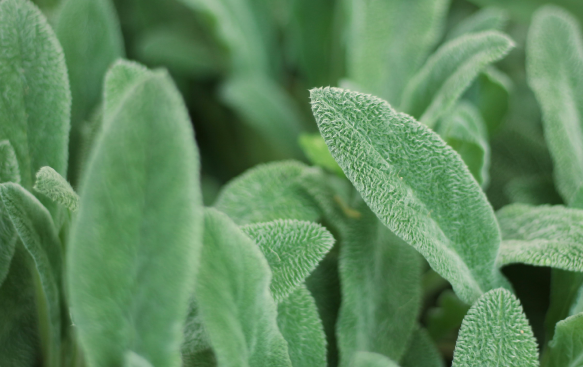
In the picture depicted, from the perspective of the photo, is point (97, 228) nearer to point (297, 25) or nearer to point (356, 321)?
point (356, 321)

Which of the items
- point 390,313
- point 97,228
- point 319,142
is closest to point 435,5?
point 319,142

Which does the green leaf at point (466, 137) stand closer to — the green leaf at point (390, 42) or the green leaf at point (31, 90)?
the green leaf at point (390, 42)

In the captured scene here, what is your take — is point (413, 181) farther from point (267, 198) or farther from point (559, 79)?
point (559, 79)

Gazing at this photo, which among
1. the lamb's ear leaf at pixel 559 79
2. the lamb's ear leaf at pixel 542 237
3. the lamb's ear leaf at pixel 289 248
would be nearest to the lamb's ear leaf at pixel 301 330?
the lamb's ear leaf at pixel 289 248

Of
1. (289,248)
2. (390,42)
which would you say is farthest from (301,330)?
(390,42)

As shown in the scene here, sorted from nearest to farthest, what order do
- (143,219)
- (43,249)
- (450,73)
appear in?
(143,219)
(43,249)
(450,73)

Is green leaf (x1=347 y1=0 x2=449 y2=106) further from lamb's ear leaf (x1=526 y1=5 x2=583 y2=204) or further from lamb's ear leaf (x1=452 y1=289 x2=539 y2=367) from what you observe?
lamb's ear leaf (x1=452 y1=289 x2=539 y2=367)
